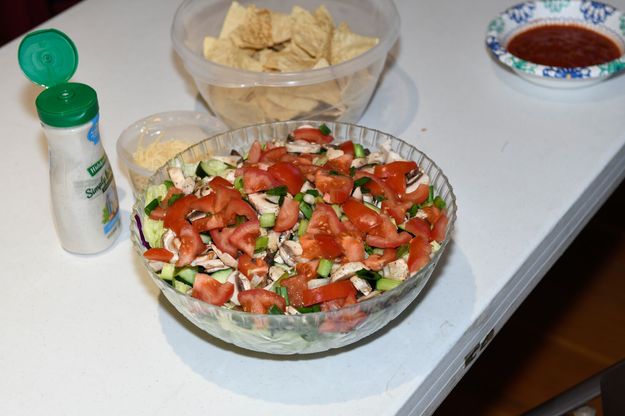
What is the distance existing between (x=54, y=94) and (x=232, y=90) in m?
0.32

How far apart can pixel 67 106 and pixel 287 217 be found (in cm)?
32

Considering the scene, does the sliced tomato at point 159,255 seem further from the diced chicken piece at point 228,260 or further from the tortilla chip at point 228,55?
the tortilla chip at point 228,55

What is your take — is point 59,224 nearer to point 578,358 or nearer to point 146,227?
point 146,227

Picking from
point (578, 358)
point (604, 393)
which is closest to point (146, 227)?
point (604, 393)

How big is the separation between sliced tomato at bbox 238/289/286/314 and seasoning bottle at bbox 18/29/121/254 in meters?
0.32

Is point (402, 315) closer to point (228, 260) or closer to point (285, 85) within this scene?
point (228, 260)

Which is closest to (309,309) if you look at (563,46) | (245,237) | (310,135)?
(245,237)

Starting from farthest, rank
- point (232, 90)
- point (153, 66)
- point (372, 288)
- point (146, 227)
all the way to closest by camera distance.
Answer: point (153, 66)
point (232, 90)
point (146, 227)
point (372, 288)

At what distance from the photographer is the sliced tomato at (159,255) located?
0.97 m

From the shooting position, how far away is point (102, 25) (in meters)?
1.72

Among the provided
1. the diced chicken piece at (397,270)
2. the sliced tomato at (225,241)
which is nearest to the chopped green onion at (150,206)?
the sliced tomato at (225,241)

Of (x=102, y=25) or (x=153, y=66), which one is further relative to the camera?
(x=102, y=25)

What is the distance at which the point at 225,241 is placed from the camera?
0.97 m

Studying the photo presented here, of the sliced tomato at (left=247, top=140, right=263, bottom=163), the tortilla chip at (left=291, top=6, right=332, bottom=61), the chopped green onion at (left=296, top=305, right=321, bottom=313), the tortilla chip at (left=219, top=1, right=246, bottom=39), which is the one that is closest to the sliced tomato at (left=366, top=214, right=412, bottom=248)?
the chopped green onion at (left=296, top=305, right=321, bottom=313)
